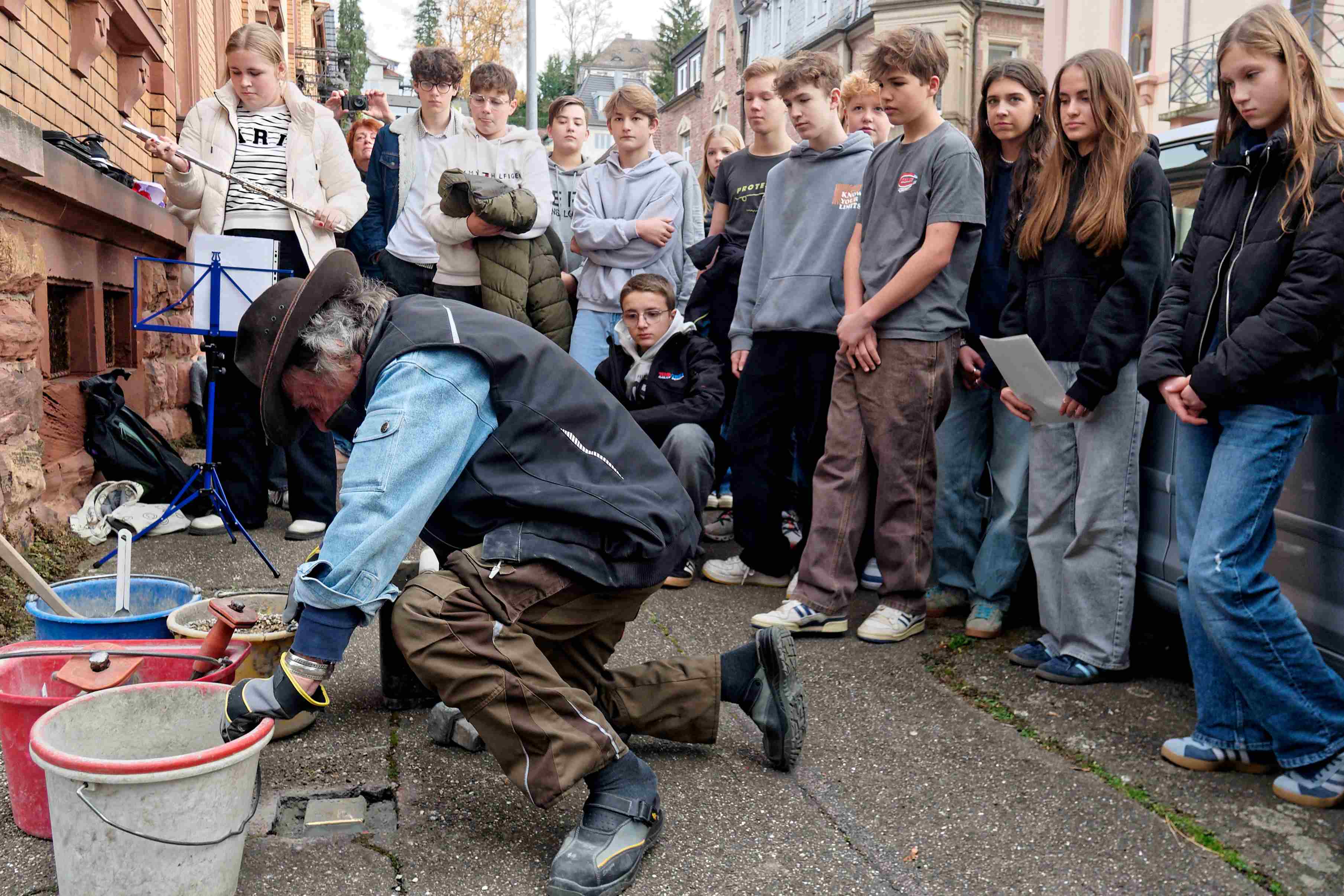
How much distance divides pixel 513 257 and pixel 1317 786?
4.22 m

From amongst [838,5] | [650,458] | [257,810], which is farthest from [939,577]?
[838,5]

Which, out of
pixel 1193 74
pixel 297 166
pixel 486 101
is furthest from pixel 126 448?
pixel 1193 74

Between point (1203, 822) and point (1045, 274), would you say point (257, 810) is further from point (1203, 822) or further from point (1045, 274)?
point (1045, 274)

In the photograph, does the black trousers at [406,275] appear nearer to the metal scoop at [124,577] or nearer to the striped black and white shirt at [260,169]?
the striped black and white shirt at [260,169]

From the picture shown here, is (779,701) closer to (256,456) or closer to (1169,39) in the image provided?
(256,456)

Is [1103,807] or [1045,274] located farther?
[1045,274]

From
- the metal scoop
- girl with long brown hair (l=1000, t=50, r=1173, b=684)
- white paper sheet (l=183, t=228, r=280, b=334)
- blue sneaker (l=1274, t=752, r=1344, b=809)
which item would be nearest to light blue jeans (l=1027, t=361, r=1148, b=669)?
girl with long brown hair (l=1000, t=50, r=1173, b=684)

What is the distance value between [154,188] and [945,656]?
17.8ft

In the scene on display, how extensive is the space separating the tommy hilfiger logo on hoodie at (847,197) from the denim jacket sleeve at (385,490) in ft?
7.96

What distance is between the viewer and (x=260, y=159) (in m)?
5.72

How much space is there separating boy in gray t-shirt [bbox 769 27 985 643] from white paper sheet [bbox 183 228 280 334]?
266 cm

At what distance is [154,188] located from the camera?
6.94 m

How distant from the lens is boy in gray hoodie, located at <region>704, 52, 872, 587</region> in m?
4.57

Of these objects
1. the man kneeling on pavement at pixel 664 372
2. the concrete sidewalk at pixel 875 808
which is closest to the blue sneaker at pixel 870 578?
the man kneeling on pavement at pixel 664 372
